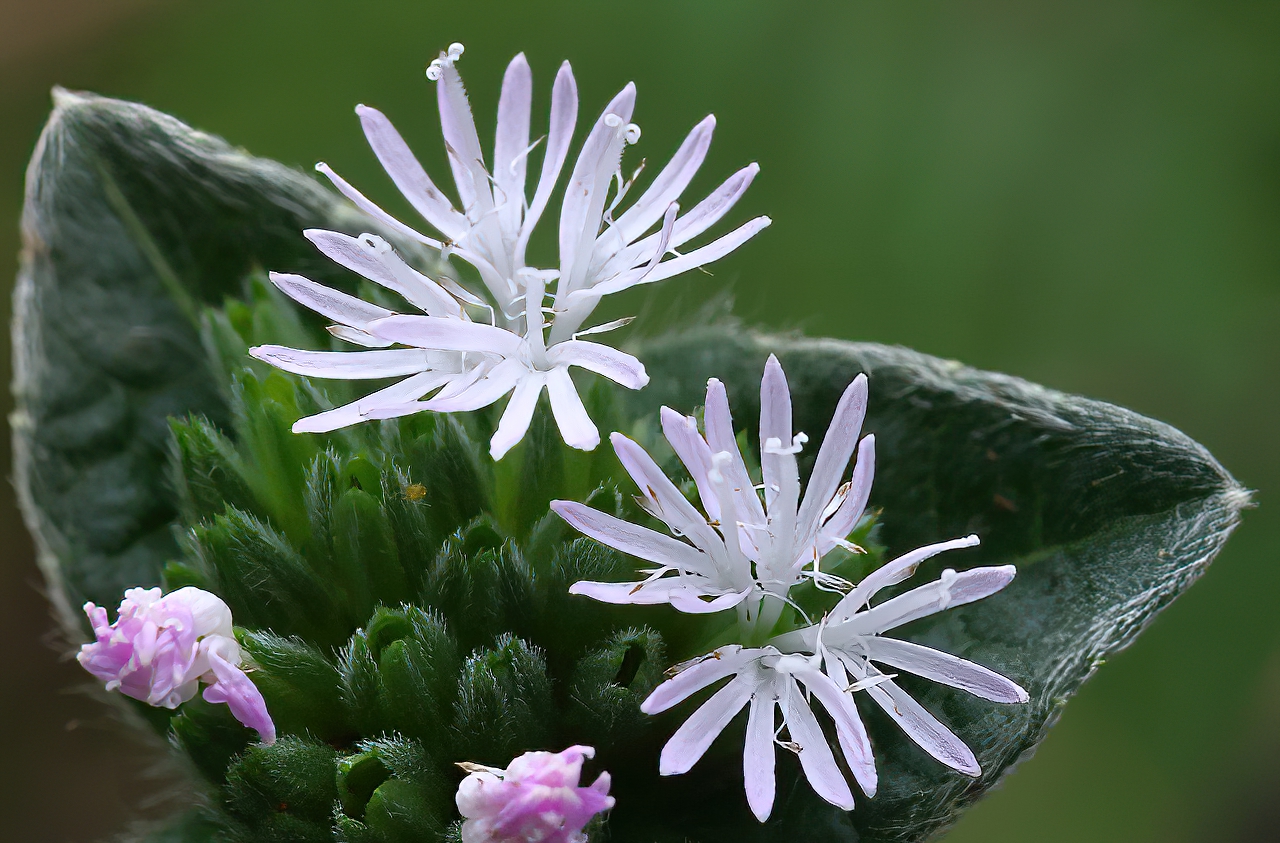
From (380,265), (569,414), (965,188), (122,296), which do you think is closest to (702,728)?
(569,414)

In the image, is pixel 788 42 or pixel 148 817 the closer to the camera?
pixel 148 817

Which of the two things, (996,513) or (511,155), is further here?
(996,513)

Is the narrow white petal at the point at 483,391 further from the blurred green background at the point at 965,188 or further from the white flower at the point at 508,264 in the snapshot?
the blurred green background at the point at 965,188

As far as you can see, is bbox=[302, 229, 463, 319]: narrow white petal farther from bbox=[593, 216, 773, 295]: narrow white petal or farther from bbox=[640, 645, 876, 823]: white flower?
bbox=[640, 645, 876, 823]: white flower

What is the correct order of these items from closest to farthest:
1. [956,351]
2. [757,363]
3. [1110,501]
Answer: [1110,501] < [757,363] < [956,351]

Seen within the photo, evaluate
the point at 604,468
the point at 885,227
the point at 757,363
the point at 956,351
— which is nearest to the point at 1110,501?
the point at 757,363

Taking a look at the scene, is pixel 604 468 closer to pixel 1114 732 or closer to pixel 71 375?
pixel 71 375

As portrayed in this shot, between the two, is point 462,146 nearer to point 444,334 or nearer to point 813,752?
point 444,334
